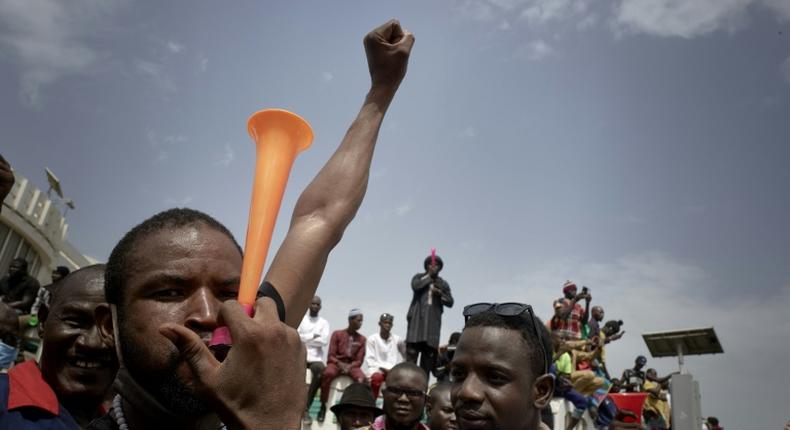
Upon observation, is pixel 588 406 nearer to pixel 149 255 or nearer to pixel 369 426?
pixel 369 426

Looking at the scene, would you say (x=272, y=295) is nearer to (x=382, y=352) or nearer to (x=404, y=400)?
(x=404, y=400)

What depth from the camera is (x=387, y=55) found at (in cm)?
204

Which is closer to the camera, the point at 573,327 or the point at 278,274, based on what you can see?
the point at 278,274

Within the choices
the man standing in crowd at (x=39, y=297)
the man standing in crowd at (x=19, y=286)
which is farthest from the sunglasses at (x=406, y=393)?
the man standing in crowd at (x=19, y=286)

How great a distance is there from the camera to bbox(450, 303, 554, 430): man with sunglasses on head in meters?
2.97

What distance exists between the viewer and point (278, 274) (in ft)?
5.41

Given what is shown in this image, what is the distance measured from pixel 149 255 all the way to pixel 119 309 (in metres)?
0.16

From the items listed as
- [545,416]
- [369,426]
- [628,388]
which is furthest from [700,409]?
[628,388]

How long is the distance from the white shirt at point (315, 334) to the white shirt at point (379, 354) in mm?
759

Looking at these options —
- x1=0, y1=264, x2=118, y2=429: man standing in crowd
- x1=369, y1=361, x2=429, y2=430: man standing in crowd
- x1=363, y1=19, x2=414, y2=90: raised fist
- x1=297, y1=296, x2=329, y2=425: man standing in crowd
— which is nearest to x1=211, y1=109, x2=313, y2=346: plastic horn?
x1=363, y1=19, x2=414, y2=90: raised fist

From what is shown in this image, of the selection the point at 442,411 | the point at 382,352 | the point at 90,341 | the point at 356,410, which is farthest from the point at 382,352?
the point at 90,341

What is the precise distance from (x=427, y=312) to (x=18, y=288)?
22.0ft

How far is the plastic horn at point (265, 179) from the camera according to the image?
1.18 m

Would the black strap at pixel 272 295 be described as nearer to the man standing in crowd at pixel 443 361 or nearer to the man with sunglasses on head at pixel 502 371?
the man with sunglasses on head at pixel 502 371
